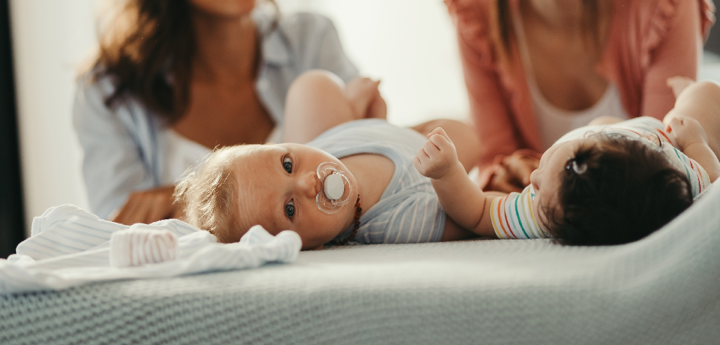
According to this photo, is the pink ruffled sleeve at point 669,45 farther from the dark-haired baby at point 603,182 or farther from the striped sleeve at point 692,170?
the striped sleeve at point 692,170

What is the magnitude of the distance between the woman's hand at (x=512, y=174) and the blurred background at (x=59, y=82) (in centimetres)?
90

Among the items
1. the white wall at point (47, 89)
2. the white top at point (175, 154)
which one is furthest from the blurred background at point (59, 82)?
the white top at point (175, 154)

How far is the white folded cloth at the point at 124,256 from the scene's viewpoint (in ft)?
1.44

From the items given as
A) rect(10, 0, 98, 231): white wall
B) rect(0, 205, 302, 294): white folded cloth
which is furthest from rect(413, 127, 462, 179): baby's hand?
rect(10, 0, 98, 231): white wall

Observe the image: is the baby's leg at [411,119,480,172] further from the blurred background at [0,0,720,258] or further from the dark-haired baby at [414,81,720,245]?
the blurred background at [0,0,720,258]

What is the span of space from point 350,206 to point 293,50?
0.97m

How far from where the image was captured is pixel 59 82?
2072mm

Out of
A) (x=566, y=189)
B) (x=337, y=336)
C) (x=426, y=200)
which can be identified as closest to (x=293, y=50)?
(x=426, y=200)

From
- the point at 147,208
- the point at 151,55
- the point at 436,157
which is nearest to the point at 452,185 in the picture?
the point at 436,157

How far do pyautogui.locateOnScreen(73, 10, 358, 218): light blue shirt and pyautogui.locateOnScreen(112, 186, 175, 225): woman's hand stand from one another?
0.50ft

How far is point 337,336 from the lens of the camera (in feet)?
1.43

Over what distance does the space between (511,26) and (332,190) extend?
2.77 ft

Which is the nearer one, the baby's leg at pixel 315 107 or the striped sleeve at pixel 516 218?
the striped sleeve at pixel 516 218

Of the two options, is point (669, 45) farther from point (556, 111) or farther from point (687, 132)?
point (687, 132)
